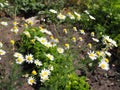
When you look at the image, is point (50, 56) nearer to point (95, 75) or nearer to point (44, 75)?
point (44, 75)

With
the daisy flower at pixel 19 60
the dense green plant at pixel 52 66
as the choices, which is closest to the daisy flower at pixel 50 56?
the dense green plant at pixel 52 66

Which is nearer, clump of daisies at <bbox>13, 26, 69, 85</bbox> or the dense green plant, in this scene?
the dense green plant

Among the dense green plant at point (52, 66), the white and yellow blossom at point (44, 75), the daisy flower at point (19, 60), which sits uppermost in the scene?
the dense green plant at point (52, 66)

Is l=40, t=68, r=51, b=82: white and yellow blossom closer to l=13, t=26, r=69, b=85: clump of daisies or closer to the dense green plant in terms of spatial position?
the dense green plant

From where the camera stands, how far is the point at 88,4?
6.94 m

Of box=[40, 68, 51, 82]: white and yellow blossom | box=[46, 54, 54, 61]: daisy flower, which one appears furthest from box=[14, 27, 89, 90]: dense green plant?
box=[40, 68, 51, 82]: white and yellow blossom

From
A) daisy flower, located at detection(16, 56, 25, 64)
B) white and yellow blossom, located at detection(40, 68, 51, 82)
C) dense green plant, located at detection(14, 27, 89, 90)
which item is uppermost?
dense green plant, located at detection(14, 27, 89, 90)

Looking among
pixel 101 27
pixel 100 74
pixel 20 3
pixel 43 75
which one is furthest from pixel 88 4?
pixel 43 75

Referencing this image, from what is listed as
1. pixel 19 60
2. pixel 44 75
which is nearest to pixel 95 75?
pixel 44 75

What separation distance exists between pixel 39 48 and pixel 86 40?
1434 mm

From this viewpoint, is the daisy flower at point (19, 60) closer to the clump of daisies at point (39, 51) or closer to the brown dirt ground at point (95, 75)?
the clump of daisies at point (39, 51)

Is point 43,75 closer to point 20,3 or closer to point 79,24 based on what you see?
point 79,24

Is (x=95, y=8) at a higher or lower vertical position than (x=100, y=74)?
higher

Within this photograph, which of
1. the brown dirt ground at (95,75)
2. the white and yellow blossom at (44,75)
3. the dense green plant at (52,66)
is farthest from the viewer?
the brown dirt ground at (95,75)
